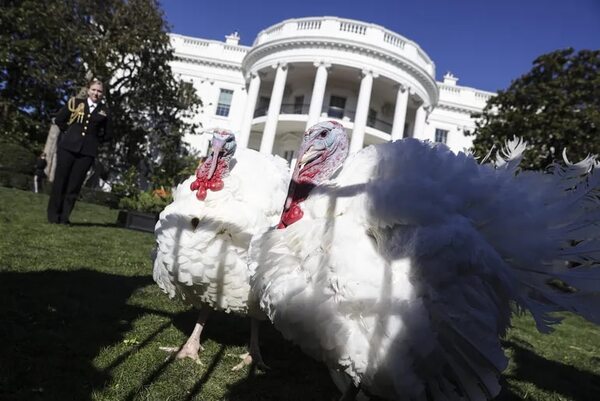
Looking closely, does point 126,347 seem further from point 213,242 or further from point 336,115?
point 336,115

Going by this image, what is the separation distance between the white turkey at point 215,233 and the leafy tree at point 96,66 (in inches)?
459

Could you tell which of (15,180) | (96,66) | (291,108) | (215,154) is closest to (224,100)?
(291,108)

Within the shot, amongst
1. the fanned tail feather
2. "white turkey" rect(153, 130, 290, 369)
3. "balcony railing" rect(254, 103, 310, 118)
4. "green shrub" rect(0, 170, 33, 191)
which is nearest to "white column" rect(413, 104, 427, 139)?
"balcony railing" rect(254, 103, 310, 118)

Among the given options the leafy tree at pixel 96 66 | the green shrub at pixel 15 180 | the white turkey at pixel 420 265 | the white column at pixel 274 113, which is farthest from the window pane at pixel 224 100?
the white turkey at pixel 420 265

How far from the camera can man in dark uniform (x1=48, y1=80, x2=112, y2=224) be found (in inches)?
295

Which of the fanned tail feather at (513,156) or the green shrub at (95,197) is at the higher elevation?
the fanned tail feather at (513,156)

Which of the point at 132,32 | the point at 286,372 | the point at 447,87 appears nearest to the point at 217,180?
the point at 286,372

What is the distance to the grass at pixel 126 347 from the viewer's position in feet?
9.32

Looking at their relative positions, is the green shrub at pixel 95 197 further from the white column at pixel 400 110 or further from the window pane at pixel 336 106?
the white column at pixel 400 110

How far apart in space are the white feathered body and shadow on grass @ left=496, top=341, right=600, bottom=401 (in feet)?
7.83

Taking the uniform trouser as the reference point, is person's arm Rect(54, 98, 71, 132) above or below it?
above

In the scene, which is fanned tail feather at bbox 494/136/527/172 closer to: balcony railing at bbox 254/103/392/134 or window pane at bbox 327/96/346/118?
balcony railing at bbox 254/103/392/134

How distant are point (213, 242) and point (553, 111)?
14930 millimetres

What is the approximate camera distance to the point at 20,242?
19.5 ft
